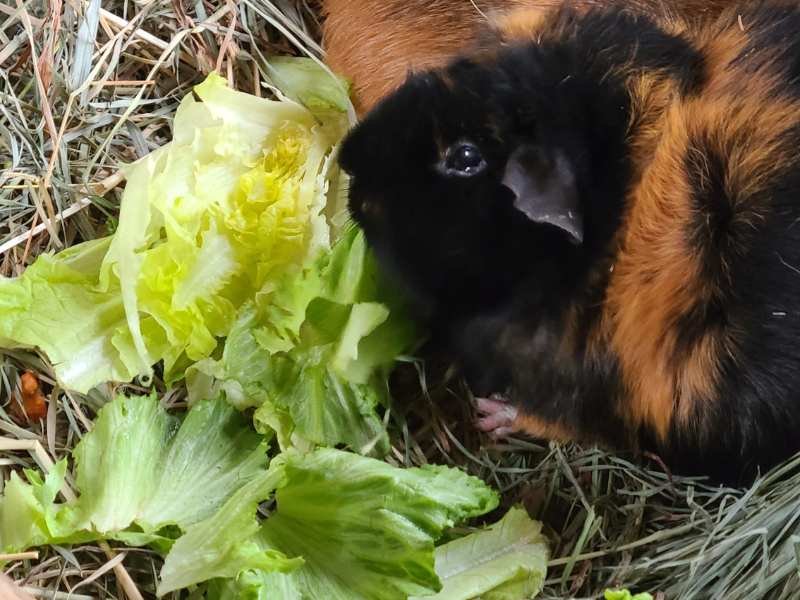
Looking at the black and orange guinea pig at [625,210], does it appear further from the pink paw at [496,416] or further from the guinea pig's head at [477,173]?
the pink paw at [496,416]

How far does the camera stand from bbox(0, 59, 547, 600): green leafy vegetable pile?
1.51 meters

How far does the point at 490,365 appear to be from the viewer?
158cm

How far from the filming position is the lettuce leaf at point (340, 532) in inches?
57.7

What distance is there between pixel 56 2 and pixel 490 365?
3.40 feet

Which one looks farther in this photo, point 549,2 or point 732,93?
point 549,2

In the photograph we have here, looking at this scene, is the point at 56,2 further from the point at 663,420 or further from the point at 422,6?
the point at 663,420

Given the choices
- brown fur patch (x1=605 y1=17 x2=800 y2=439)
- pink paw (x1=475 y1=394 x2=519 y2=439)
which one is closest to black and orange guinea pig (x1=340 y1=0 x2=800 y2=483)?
brown fur patch (x1=605 y1=17 x2=800 y2=439)

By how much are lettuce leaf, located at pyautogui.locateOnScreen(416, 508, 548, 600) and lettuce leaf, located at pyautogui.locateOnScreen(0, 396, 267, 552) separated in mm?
350

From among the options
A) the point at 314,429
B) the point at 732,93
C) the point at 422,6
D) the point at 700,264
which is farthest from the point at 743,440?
the point at 422,6

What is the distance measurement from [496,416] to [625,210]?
524mm

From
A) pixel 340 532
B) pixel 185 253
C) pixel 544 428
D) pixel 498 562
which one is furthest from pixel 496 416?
pixel 185 253

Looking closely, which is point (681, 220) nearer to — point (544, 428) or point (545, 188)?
point (545, 188)

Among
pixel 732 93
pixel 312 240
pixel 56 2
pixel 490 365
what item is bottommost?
pixel 490 365

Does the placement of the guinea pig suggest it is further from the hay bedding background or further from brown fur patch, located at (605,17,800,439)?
brown fur patch, located at (605,17,800,439)
